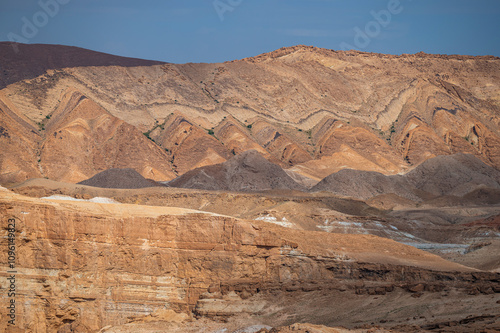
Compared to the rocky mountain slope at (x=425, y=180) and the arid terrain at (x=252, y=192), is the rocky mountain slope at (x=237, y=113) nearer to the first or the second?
the arid terrain at (x=252, y=192)

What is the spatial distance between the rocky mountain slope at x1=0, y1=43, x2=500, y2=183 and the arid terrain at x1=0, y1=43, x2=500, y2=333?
337 mm

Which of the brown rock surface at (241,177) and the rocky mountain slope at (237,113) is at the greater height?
the rocky mountain slope at (237,113)

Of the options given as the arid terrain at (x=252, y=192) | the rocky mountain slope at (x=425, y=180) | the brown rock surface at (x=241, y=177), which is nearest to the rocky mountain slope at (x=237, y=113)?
the arid terrain at (x=252, y=192)

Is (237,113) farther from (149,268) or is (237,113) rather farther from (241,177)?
(149,268)

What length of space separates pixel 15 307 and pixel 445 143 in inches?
4024

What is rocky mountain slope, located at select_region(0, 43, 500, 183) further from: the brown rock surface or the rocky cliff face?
the rocky cliff face

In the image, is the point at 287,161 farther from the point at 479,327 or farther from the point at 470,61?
the point at 479,327

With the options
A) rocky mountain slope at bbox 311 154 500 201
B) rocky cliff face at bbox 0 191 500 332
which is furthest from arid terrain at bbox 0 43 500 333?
rocky mountain slope at bbox 311 154 500 201

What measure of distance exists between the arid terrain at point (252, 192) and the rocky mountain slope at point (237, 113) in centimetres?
34

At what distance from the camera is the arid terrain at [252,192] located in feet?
77.7

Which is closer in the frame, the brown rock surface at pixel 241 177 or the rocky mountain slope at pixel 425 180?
the brown rock surface at pixel 241 177

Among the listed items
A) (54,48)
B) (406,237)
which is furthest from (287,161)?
(406,237)

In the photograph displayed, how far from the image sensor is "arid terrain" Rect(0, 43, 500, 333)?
77.7ft

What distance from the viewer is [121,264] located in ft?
79.9
